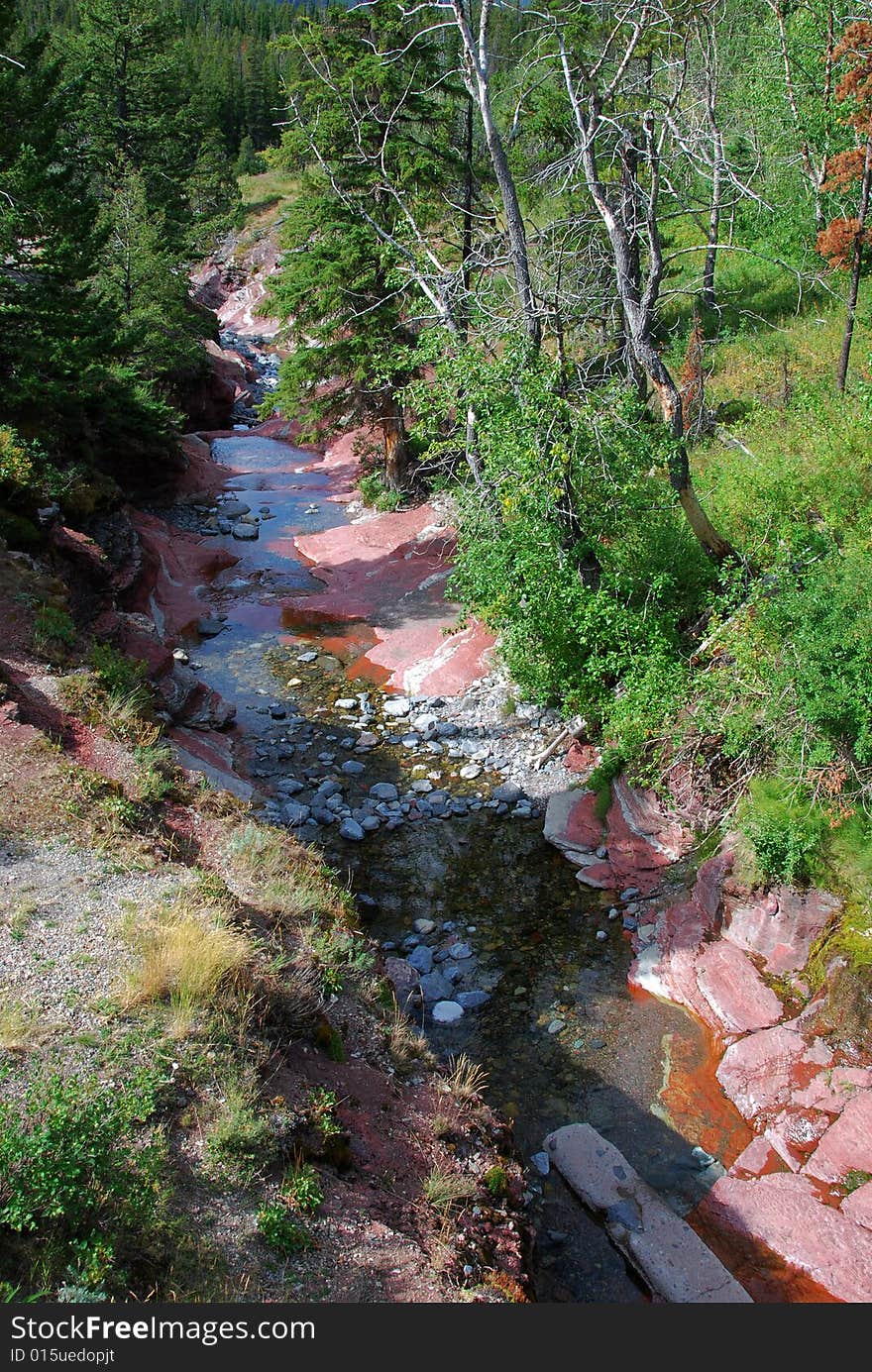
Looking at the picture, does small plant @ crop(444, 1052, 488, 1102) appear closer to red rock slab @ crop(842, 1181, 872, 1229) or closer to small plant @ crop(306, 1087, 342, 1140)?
small plant @ crop(306, 1087, 342, 1140)

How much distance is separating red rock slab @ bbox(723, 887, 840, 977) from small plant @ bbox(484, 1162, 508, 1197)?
4000 millimetres

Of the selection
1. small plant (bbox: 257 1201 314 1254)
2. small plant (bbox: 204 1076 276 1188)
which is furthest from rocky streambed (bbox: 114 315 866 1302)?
small plant (bbox: 204 1076 276 1188)

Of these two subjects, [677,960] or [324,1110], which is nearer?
[324,1110]

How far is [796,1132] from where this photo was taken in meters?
7.68

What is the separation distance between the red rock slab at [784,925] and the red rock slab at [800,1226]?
7.33 ft

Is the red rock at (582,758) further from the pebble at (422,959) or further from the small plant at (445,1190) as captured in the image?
the small plant at (445,1190)

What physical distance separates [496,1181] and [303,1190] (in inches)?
66.1

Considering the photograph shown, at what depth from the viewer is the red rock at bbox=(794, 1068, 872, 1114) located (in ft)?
25.1

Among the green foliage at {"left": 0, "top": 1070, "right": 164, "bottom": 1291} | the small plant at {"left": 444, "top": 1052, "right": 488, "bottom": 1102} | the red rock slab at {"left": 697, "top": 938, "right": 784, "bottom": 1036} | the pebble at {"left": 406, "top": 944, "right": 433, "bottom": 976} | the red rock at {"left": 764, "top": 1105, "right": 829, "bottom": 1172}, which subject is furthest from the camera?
the pebble at {"left": 406, "top": 944, "right": 433, "bottom": 976}

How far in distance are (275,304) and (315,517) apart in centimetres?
606

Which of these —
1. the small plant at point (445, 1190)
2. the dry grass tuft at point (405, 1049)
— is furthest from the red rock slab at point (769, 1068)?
the small plant at point (445, 1190)

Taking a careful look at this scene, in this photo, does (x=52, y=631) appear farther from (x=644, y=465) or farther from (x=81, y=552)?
(x=644, y=465)

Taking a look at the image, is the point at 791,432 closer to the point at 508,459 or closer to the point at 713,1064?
the point at 508,459

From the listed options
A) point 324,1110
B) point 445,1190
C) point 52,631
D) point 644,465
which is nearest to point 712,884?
point 445,1190
